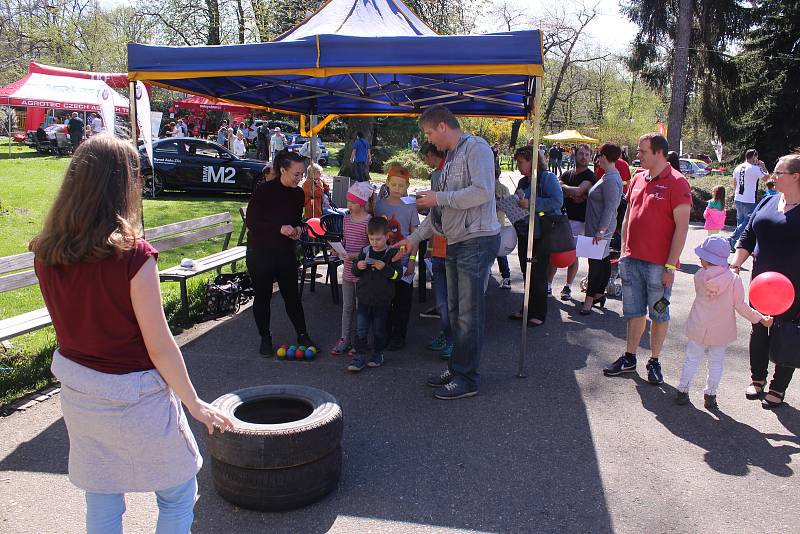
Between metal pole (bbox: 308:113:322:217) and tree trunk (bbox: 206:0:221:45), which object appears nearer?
metal pole (bbox: 308:113:322:217)

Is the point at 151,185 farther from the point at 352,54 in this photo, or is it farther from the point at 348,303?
the point at 352,54

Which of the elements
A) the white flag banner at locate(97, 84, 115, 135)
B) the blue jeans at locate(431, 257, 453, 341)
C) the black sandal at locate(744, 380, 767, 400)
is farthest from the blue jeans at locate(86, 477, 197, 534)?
the white flag banner at locate(97, 84, 115, 135)

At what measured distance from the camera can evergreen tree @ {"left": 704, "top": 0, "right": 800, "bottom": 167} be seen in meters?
23.9

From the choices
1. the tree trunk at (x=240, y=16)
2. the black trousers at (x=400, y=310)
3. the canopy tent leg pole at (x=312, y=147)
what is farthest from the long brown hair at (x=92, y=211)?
the tree trunk at (x=240, y=16)

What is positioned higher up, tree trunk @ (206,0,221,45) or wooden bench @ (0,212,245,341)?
tree trunk @ (206,0,221,45)

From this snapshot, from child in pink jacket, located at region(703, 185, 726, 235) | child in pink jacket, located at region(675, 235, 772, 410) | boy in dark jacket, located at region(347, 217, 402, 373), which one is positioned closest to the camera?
child in pink jacket, located at region(675, 235, 772, 410)

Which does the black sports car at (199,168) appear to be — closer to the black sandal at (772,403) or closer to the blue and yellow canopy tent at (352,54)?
the blue and yellow canopy tent at (352,54)

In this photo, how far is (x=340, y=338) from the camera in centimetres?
593

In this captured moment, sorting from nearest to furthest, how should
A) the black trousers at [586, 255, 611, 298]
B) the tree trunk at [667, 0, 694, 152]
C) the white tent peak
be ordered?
the white tent peak
the black trousers at [586, 255, 611, 298]
the tree trunk at [667, 0, 694, 152]

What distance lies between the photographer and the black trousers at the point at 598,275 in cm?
706

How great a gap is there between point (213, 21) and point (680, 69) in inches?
730

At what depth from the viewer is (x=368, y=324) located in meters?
5.42

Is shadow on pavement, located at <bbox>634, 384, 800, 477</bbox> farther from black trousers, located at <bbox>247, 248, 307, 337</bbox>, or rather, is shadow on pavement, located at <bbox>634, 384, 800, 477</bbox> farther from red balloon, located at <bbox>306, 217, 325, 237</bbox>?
red balloon, located at <bbox>306, 217, 325, 237</bbox>

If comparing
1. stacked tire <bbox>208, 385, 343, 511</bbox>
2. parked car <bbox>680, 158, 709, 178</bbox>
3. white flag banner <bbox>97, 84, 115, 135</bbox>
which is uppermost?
white flag banner <bbox>97, 84, 115, 135</bbox>
